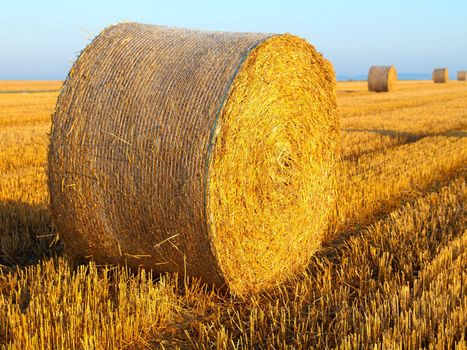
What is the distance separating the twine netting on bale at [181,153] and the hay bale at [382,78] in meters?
27.2

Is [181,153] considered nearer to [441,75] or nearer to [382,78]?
[382,78]

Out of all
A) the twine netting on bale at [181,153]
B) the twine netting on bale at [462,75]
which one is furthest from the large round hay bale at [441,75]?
the twine netting on bale at [181,153]

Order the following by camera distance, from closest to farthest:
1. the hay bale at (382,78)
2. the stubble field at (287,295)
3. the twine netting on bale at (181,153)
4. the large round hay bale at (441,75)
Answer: the stubble field at (287,295) → the twine netting on bale at (181,153) → the hay bale at (382,78) → the large round hay bale at (441,75)

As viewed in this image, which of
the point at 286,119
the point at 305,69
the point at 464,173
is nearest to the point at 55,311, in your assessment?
the point at 286,119

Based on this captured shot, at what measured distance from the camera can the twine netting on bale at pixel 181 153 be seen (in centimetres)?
404

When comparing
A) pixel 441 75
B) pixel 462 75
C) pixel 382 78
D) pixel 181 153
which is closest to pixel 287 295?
pixel 181 153

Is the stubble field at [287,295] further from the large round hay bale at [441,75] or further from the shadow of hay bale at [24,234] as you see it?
the large round hay bale at [441,75]

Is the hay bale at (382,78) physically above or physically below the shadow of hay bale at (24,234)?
above

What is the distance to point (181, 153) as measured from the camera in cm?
399

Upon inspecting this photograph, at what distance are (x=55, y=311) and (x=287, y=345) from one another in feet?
5.14

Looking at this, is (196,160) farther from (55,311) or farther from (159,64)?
(55,311)

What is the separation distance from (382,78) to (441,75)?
16214mm

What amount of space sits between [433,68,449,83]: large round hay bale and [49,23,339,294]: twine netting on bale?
42983mm

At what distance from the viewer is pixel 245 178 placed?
4.49 meters
